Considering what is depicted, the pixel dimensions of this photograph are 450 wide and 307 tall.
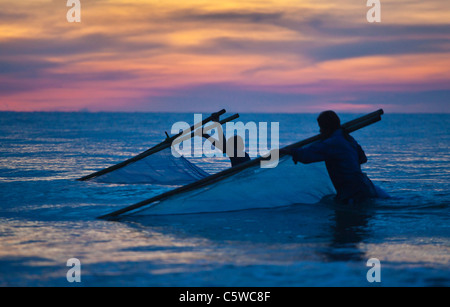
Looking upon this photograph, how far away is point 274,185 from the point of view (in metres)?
6.42

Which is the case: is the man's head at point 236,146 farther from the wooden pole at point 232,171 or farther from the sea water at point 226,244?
the wooden pole at point 232,171

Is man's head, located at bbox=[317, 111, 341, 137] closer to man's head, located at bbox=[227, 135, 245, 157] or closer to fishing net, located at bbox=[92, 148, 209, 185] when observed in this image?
man's head, located at bbox=[227, 135, 245, 157]

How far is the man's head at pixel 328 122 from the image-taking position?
593cm

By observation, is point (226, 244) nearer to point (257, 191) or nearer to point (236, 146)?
point (257, 191)

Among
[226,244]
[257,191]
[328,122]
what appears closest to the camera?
[226,244]

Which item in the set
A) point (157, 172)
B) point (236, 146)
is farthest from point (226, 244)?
point (157, 172)

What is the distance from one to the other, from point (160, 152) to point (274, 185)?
11.5ft

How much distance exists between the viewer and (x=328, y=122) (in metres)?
5.96

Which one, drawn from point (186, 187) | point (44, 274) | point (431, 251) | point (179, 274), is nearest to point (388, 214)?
point (431, 251)

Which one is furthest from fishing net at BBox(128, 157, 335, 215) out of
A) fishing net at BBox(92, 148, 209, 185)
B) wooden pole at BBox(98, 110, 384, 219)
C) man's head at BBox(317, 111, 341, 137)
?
fishing net at BBox(92, 148, 209, 185)

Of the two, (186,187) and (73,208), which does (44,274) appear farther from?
(73,208)

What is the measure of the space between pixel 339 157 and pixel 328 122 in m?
0.46

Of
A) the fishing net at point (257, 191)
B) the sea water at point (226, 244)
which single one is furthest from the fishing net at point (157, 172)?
the fishing net at point (257, 191)
